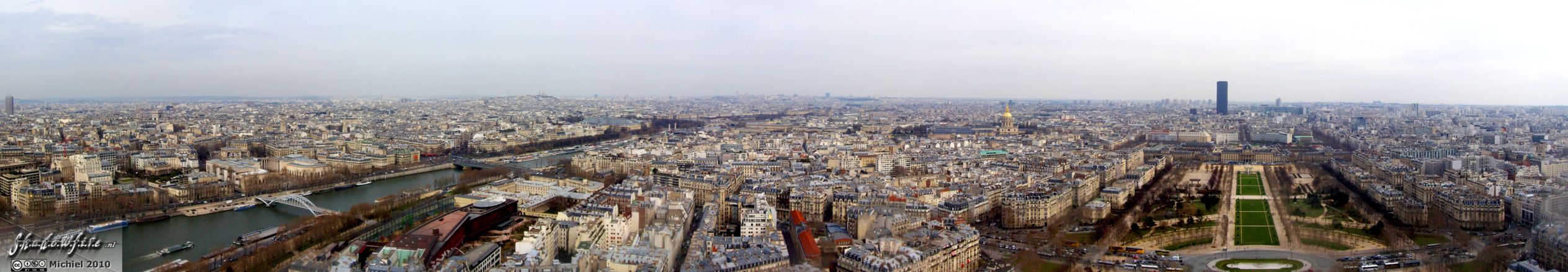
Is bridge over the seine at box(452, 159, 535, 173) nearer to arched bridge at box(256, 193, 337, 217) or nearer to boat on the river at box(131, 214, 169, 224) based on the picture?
arched bridge at box(256, 193, 337, 217)

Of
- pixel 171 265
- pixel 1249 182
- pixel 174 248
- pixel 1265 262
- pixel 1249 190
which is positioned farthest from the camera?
pixel 1249 182

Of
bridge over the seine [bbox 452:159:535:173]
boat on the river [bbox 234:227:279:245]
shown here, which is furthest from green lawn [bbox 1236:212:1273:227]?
bridge over the seine [bbox 452:159:535:173]

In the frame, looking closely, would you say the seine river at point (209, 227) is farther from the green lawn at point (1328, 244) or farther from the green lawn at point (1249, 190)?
the green lawn at point (1249, 190)

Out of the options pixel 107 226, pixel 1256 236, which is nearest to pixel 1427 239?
pixel 1256 236

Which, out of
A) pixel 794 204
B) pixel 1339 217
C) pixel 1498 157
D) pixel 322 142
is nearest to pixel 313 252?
pixel 794 204

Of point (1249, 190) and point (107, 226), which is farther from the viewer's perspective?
point (1249, 190)

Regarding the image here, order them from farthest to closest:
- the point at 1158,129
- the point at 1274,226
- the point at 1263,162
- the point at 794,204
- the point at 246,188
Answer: the point at 1158,129, the point at 1263,162, the point at 246,188, the point at 794,204, the point at 1274,226

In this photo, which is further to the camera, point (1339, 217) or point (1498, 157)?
point (1498, 157)

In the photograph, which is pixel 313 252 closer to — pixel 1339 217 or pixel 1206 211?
pixel 1206 211

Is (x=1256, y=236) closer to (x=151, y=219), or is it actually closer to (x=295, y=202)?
(x=295, y=202)
